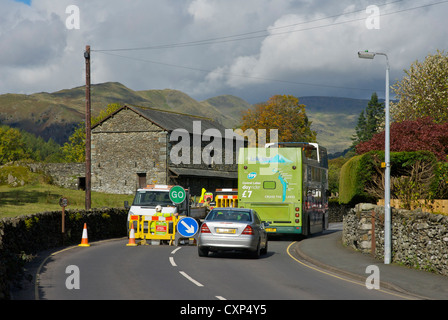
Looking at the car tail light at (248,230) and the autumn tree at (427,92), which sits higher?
the autumn tree at (427,92)

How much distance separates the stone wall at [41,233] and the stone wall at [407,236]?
36.3 feet

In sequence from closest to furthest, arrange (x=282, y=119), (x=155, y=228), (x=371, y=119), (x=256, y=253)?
(x=256, y=253) → (x=155, y=228) → (x=282, y=119) → (x=371, y=119)

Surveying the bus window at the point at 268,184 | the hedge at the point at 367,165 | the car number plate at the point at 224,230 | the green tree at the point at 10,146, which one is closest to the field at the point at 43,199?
the bus window at the point at 268,184

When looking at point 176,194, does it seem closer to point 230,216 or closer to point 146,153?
point 230,216

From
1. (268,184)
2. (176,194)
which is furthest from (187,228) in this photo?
(268,184)

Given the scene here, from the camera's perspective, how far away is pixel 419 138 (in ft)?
124

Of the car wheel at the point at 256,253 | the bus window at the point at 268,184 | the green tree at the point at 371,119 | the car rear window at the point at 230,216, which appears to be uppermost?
the green tree at the point at 371,119

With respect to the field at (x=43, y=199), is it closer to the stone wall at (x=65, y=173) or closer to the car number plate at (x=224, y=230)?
the stone wall at (x=65, y=173)

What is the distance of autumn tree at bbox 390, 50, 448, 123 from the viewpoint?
5144cm

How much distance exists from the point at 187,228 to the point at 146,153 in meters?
36.9

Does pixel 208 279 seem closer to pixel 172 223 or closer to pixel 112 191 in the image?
pixel 172 223

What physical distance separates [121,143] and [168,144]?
5523mm

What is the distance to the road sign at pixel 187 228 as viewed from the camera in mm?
24641
